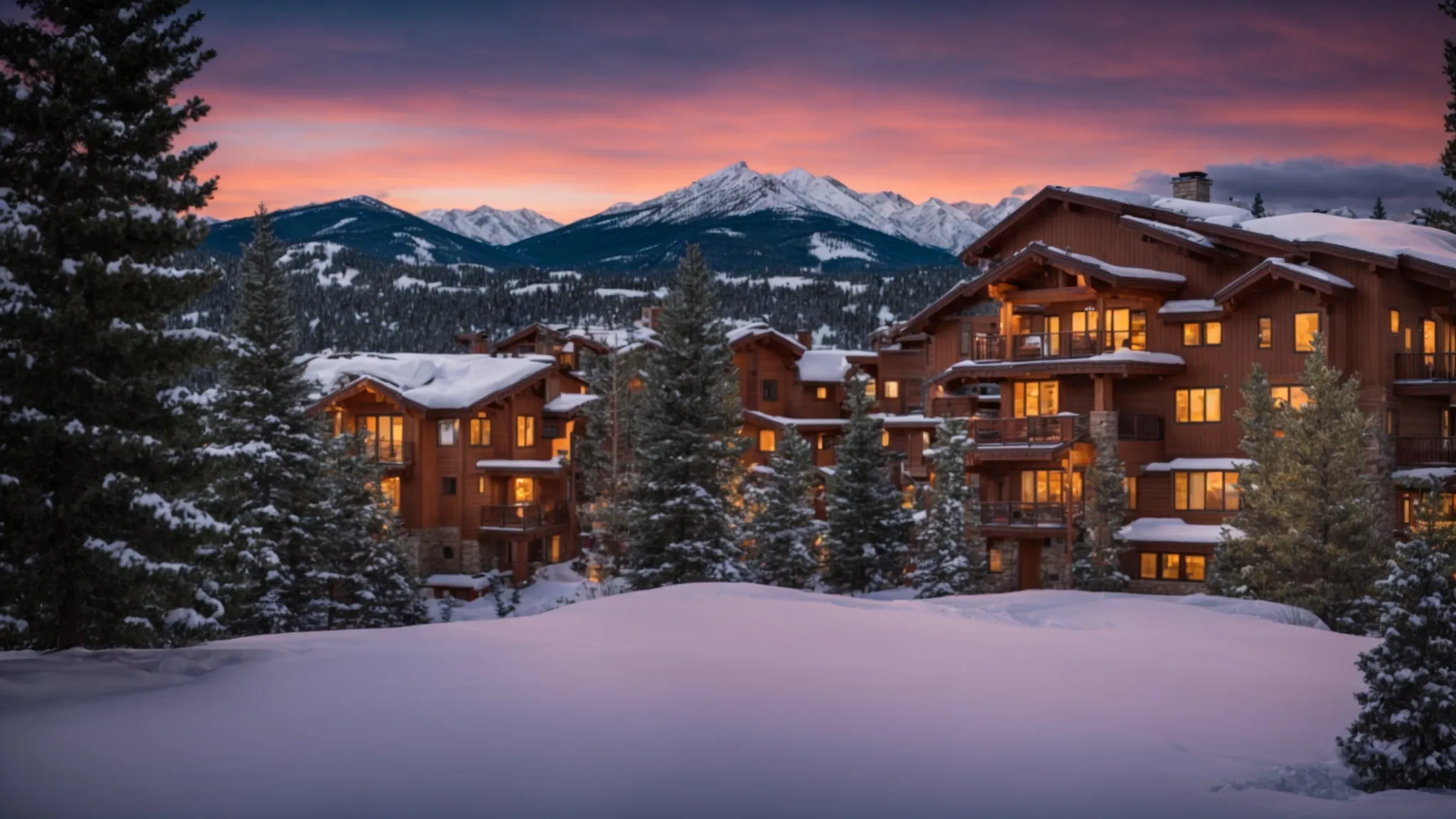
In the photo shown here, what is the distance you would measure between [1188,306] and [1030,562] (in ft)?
30.9

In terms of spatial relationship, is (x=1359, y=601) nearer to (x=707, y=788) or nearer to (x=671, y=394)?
(x=671, y=394)

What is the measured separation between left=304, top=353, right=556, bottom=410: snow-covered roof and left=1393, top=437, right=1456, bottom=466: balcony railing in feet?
109

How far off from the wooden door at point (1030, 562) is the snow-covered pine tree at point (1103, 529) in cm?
298

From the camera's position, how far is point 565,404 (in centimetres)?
5788

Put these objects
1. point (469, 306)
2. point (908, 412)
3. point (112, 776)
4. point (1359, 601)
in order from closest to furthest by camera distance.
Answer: point (112, 776), point (1359, 601), point (908, 412), point (469, 306)

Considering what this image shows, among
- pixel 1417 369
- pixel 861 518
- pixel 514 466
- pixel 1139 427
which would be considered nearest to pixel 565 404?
pixel 514 466

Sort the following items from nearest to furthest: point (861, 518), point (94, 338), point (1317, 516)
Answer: point (94, 338) → point (1317, 516) → point (861, 518)

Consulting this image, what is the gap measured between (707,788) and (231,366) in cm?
2757

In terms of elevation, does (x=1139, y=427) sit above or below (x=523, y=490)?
above

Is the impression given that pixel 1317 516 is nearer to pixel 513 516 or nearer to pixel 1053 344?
pixel 1053 344

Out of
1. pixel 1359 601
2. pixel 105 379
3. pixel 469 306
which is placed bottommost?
pixel 1359 601

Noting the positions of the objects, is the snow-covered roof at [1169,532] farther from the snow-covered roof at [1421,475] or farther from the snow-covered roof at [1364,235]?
the snow-covered roof at [1364,235]

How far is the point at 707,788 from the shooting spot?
9.66 metres

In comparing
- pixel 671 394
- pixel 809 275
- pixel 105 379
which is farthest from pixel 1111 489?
pixel 809 275
